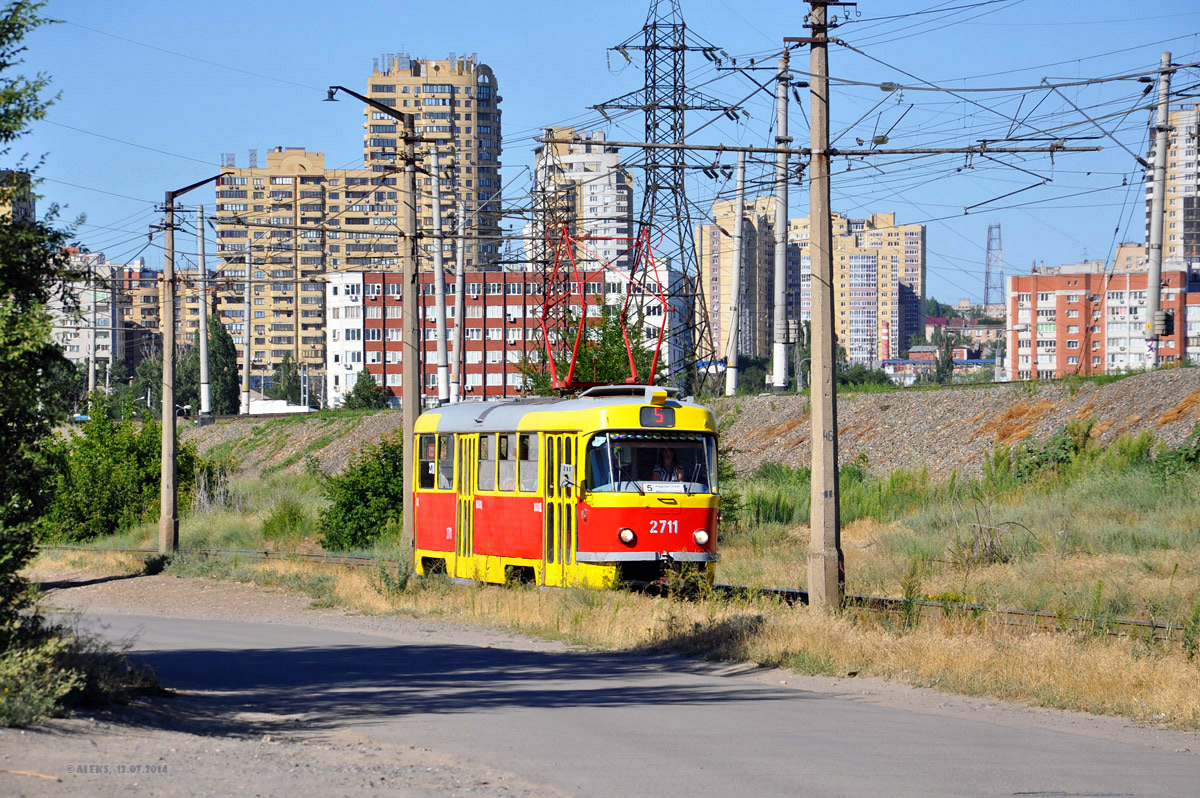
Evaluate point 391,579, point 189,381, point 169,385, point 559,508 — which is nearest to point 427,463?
point 391,579

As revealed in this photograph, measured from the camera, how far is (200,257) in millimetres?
64750

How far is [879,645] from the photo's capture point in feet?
49.8

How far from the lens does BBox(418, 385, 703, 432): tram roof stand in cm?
2052

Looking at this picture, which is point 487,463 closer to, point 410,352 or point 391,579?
point 391,579

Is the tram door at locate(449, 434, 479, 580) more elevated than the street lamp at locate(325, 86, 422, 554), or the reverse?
the street lamp at locate(325, 86, 422, 554)

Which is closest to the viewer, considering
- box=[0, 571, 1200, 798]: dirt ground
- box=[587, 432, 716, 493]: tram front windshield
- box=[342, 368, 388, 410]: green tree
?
box=[0, 571, 1200, 798]: dirt ground

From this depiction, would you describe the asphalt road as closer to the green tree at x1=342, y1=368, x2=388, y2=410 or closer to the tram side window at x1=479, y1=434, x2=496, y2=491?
→ the tram side window at x1=479, y1=434, x2=496, y2=491

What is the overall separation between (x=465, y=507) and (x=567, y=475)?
4.15 metres

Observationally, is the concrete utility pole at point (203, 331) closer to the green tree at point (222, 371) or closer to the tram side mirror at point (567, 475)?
the green tree at point (222, 371)

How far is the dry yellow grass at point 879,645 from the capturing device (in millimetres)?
12734

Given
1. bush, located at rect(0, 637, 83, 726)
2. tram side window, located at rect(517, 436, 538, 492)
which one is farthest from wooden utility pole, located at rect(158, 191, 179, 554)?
bush, located at rect(0, 637, 83, 726)

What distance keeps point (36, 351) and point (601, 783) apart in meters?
5.57

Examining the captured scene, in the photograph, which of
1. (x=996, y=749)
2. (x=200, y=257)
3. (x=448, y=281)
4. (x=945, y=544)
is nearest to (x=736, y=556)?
(x=945, y=544)

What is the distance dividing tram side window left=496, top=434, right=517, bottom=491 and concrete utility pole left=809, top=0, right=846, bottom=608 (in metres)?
6.11
